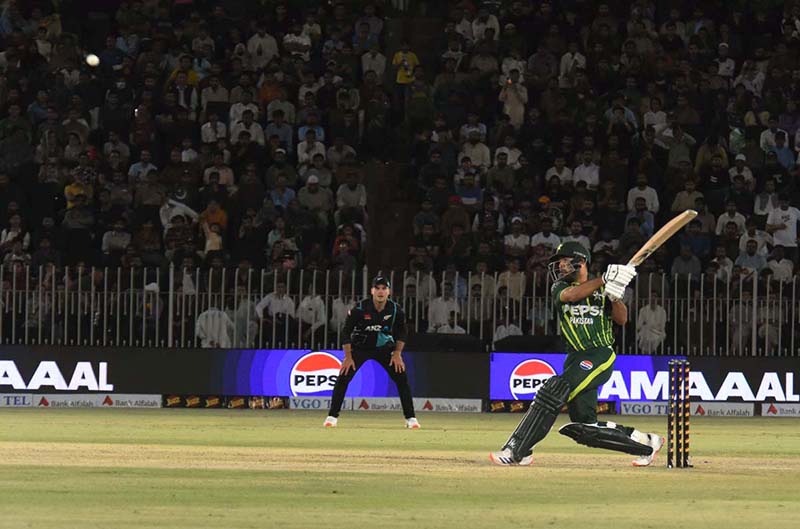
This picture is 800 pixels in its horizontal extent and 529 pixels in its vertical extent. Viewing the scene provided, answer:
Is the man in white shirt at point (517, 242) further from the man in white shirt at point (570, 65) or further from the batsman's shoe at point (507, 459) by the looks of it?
the batsman's shoe at point (507, 459)

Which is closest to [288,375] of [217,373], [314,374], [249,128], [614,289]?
[314,374]

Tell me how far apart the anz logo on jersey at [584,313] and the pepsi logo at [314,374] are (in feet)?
40.7

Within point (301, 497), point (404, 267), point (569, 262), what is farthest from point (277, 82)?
point (301, 497)

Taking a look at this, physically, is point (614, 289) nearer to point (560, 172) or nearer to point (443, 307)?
point (443, 307)

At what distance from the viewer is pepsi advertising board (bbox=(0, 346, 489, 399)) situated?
28141 millimetres

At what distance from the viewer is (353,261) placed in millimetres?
Result: 28547

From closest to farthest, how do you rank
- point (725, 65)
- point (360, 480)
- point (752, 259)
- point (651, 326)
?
point (360, 480)
point (651, 326)
point (752, 259)
point (725, 65)

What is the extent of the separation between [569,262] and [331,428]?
7.58 m

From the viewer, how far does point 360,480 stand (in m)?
14.5

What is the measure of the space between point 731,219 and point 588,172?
9.01 ft

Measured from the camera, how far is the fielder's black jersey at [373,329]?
2348cm

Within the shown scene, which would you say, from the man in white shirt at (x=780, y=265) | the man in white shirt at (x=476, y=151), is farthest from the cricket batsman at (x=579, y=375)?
the man in white shirt at (x=476, y=151)

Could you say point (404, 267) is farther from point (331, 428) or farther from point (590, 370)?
point (590, 370)

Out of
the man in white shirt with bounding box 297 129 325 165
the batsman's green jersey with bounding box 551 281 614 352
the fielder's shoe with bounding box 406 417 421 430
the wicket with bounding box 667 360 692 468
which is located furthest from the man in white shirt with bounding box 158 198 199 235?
the wicket with bounding box 667 360 692 468
